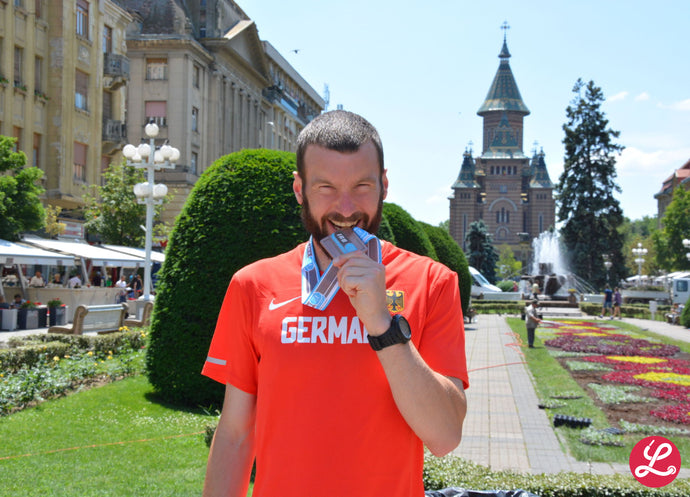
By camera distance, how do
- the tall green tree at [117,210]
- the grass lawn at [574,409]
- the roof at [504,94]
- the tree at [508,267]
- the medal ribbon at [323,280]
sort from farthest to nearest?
1. the roof at [504,94]
2. the tree at [508,267]
3. the tall green tree at [117,210]
4. the grass lawn at [574,409]
5. the medal ribbon at [323,280]

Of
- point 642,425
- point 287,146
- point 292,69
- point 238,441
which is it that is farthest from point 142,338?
point 292,69

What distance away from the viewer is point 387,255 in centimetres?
216

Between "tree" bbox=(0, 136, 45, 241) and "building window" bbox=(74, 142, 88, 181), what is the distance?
24.7ft

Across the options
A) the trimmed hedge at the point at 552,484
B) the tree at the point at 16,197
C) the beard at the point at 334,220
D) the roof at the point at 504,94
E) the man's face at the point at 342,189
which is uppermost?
the roof at the point at 504,94

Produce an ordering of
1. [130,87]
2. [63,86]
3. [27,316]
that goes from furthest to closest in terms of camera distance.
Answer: [130,87], [63,86], [27,316]

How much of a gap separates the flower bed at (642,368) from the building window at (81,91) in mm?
22020

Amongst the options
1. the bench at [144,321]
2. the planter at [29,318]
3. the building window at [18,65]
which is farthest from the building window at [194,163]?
the bench at [144,321]

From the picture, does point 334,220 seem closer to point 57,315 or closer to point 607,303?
point 57,315

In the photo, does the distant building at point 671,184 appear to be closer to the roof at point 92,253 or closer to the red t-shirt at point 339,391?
the roof at point 92,253

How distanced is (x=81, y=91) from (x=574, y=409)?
27727 mm

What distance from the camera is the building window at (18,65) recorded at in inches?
1104

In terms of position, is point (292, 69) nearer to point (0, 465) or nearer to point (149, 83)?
point (149, 83)

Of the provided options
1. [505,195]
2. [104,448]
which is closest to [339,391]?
[104,448]
